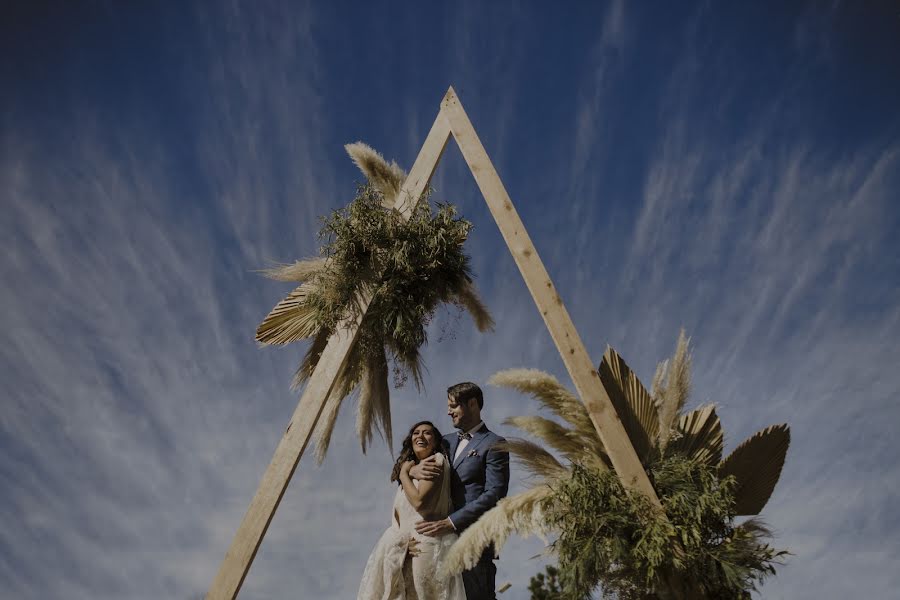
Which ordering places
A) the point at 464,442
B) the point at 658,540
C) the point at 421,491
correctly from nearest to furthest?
1. the point at 658,540
2. the point at 421,491
3. the point at 464,442

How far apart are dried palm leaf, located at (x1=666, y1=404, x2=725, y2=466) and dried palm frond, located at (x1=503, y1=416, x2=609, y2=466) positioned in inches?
20.3

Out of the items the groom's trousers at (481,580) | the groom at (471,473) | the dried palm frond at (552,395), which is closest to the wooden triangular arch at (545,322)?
the dried palm frond at (552,395)

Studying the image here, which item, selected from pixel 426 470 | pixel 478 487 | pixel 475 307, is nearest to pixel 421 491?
pixel 426 470

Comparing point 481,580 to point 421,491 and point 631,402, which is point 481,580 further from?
point 631,402

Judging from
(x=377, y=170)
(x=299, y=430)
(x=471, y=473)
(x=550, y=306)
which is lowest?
(x=471, y=473)

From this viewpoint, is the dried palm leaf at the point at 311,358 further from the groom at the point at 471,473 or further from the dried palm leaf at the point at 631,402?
the dried palm leaf at the point at 631,402

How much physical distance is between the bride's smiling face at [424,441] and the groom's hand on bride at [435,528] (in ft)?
1.68

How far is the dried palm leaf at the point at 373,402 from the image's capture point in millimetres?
4809

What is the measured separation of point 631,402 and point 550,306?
753 mm

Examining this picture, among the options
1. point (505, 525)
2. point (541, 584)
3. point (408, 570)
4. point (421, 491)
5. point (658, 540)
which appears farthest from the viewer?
point (541, 584)

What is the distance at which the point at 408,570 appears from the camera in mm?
3738

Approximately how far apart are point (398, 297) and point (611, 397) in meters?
1.83

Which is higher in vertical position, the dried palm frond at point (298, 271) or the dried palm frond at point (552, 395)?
the dried palm frond at point (298, 271)

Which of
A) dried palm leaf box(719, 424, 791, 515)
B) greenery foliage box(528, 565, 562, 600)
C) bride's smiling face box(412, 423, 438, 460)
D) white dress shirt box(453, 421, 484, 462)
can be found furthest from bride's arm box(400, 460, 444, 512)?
greenery foliage box(528, 565, 562, 600)
